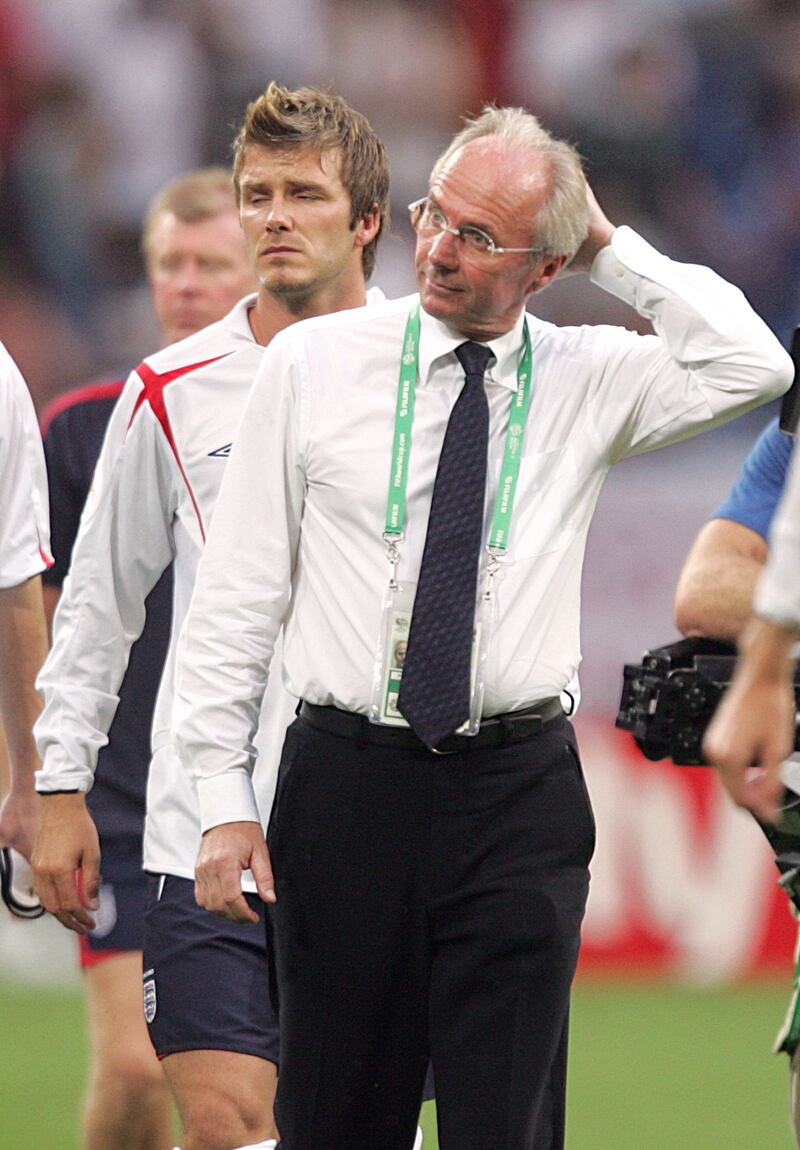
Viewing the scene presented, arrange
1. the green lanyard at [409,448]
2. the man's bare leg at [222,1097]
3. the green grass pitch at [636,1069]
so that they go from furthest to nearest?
1. the green grass pitch at [636,1069]
2. the man's bare leg at [222,1097]
3. the green lanyard at [409,448]

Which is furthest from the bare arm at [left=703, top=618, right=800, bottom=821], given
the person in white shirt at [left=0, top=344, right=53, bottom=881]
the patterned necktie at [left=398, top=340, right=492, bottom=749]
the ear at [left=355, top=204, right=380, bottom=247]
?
the person in white shirt at [left=0, top=344, right=53, bottom=881]

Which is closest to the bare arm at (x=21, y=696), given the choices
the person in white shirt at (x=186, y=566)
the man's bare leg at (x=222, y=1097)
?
the person in white shirt at (x=186, y=566)

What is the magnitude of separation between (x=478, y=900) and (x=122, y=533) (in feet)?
3.59

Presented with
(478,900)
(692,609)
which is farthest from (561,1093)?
(692,609)

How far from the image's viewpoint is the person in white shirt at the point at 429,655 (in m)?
3.07

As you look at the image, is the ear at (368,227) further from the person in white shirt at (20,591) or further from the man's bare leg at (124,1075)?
the man's bare leg at (124,1075)

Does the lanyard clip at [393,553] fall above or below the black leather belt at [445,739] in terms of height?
above

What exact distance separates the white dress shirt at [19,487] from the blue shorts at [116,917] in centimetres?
102

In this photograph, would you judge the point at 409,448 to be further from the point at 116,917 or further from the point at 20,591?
the point at 116,917

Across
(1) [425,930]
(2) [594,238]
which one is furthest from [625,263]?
(1) [425,930]

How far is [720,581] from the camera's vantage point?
4.11 m

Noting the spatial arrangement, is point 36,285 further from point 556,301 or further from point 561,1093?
point 561,1093

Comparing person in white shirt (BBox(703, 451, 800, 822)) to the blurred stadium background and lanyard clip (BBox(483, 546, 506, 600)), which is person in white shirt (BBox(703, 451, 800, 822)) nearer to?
lanyard clip (BBox(483, 546, 506, 600))

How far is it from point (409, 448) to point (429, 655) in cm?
33
